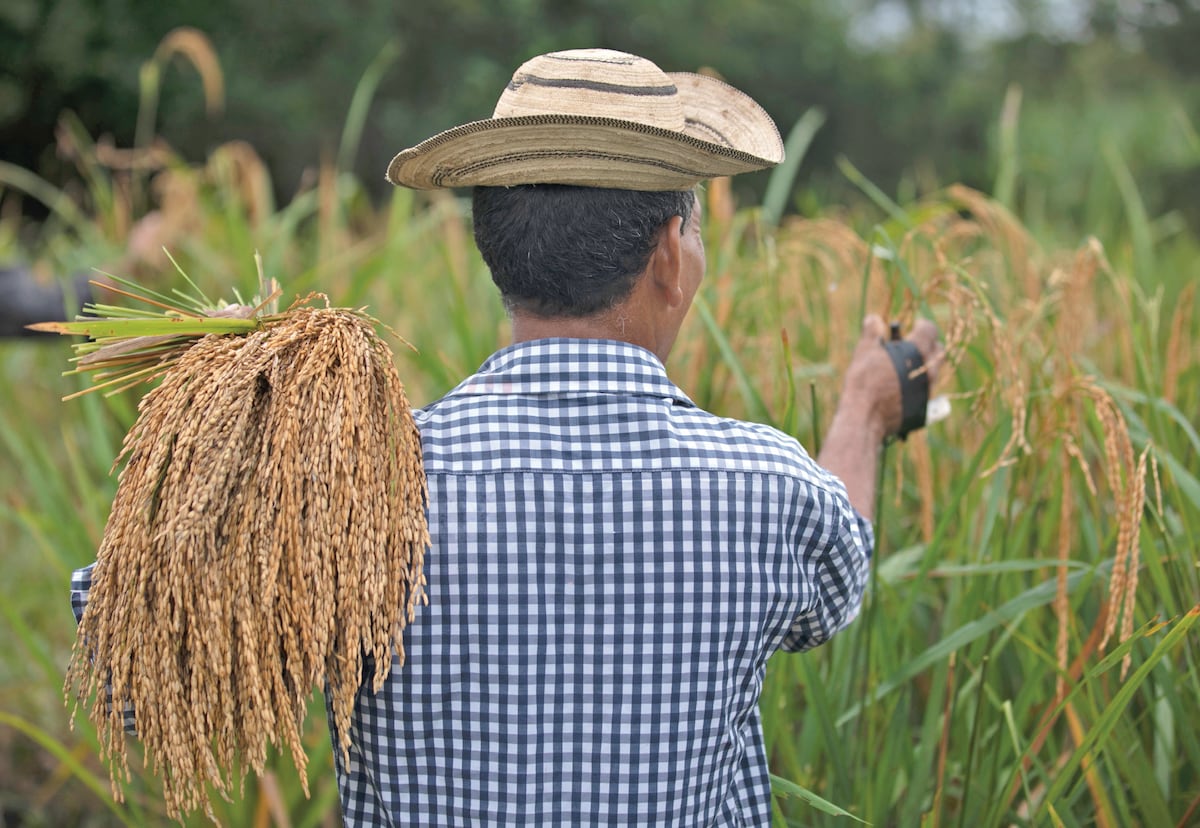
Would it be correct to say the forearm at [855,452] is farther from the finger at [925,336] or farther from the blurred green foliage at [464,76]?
the blurred green foliage at [464,76]

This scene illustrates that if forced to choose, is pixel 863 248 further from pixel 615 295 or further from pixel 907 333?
pixel 615 295

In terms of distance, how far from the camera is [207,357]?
1212mm

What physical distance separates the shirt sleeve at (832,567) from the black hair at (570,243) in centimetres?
35

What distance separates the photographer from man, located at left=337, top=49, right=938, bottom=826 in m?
1.23

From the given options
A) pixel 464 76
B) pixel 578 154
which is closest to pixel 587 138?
pixel 578 154

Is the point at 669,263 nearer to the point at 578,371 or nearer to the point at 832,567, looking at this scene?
the point at 578,371

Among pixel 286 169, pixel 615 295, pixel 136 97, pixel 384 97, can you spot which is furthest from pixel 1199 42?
pixel 615 295

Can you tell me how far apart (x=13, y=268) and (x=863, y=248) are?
243 cm

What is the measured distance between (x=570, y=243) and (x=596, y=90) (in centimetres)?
20

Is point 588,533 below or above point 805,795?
above

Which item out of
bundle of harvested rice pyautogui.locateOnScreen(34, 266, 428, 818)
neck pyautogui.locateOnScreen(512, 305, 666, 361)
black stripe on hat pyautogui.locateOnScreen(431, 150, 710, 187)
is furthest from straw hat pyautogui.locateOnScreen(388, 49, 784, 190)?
bundle of harvested rice pyautogui.locateOnScreen(34, 266, 428, 818)

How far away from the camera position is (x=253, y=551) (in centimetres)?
114


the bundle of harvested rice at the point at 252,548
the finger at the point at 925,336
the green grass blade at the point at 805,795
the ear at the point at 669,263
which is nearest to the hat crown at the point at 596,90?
the ear at the point at 669,263

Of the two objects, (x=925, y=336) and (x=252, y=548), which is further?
(x=925, y=336)
